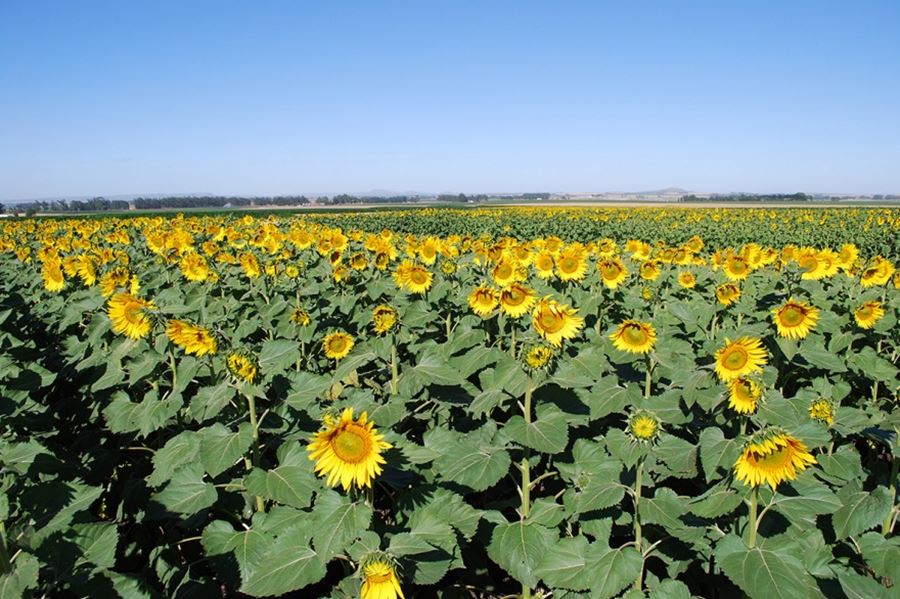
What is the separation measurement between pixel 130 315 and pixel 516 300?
267 cm

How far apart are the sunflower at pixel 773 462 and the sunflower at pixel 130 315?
349 cm

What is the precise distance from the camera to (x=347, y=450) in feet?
6.84

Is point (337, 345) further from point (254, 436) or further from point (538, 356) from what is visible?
point (538, 356)

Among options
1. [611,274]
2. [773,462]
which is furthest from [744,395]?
[611,274]

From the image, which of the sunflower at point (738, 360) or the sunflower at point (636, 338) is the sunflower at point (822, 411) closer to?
the sunflower at point (738, 360)

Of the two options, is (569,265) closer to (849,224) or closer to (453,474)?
(453,474)

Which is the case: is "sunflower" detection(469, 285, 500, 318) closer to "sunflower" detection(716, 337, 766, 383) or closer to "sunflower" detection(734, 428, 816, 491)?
"sunflower" detection(716, 337, 766, 383)

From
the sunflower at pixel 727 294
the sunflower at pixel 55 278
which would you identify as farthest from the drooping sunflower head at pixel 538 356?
the sunflower at pixel 55 278

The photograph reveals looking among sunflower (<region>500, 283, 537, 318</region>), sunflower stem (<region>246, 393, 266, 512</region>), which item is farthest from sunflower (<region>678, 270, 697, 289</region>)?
sunflower stem (<region>246, 393, 266, 512</region>)

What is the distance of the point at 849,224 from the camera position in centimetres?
2569

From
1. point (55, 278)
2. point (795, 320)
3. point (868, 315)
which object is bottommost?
point (868, 315)

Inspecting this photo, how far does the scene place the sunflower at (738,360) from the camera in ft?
9.61

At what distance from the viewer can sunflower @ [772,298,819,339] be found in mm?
3836

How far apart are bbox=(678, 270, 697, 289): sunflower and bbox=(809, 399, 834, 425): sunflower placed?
3392 mm
